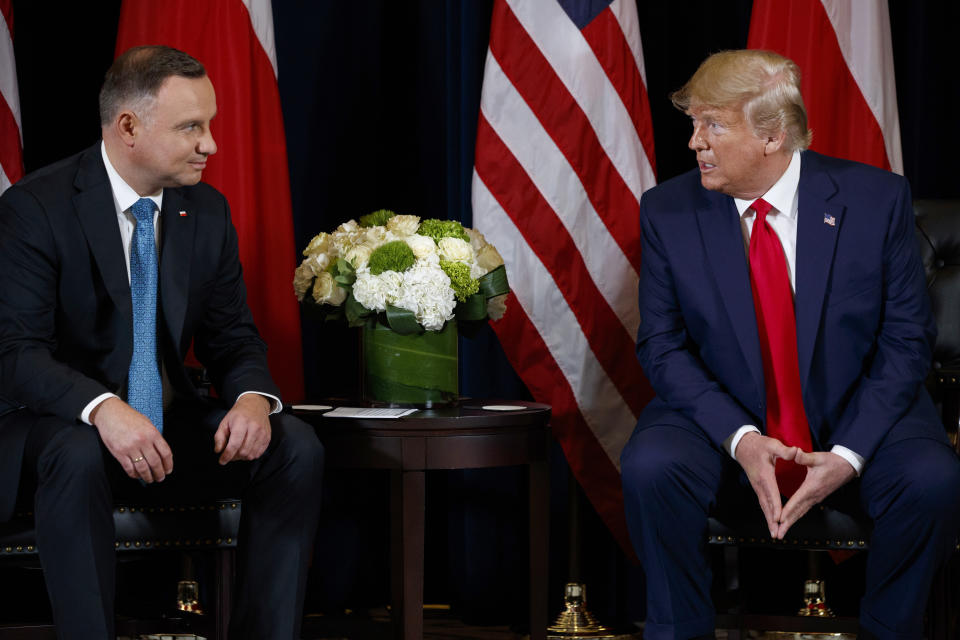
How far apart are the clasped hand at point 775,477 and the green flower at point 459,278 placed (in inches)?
28.5

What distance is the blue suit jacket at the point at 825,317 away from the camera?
252 centimetres

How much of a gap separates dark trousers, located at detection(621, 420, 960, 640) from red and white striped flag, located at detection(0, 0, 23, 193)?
1.77m

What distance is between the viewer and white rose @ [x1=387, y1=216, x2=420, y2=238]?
274 centimetres

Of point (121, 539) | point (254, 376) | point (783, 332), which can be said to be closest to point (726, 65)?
point (783, 332)

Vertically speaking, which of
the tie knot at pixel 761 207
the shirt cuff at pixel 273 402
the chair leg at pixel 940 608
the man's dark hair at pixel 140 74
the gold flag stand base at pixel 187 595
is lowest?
the gold flag stand base at pixel 187 595

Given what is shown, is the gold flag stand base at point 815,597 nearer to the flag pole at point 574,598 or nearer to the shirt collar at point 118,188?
the flag pole at point 574,598

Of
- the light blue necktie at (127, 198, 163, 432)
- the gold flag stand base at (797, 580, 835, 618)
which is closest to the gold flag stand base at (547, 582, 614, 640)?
the gold flag stand base at (797, 580, 835, 618)

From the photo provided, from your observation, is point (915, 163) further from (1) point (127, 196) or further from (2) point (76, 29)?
(2) point (76, 29)

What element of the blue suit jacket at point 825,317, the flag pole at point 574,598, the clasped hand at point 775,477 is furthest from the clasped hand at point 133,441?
the flag pole at point 574,598

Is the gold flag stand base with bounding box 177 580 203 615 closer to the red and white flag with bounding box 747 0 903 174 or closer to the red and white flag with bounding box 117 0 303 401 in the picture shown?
the red and white flag with bounding box 117 0 303 401

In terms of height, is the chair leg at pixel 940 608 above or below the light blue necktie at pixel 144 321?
below

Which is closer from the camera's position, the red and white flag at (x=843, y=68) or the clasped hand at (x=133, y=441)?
the clasped hand at (x=133, y=441)

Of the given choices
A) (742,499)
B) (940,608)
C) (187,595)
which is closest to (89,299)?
(187,595)

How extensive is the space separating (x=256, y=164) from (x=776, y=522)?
1.72 meters
